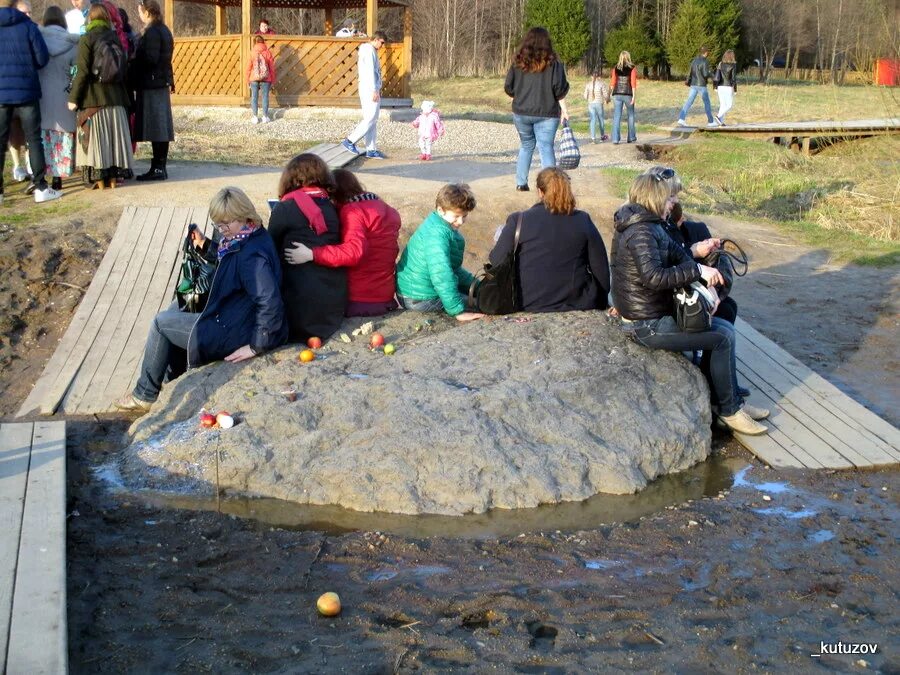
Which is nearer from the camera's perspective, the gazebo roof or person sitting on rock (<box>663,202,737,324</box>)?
person sitting on rock (<box>663,202,737,324</box>)

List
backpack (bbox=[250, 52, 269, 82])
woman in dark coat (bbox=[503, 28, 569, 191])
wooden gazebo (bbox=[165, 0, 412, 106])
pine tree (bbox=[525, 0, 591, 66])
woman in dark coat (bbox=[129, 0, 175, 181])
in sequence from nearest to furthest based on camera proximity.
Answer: woman in dark coat (bbox=[129, 0, 175, 181]) < woman in dark coat (bbox=[503, 28, 569, 191]) < backpack (bbox=[250, 52, 269, 82]) < wooden gazebo (bbox=[165, 0, 412, 106]) < pine tree (bbox=[525, 0, 591, 66])

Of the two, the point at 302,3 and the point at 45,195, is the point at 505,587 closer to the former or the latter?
the point at 45,195

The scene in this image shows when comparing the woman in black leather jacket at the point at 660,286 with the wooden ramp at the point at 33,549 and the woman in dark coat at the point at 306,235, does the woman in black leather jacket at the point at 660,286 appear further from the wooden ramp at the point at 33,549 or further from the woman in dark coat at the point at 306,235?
the wooden ramp at the point at 33,549

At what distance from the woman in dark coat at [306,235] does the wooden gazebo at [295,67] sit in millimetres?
15476

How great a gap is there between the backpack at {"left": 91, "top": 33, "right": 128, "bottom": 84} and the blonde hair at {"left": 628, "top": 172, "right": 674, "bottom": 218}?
630 centimetres

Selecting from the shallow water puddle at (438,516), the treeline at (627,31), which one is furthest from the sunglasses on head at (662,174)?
the treeline at (627,31)

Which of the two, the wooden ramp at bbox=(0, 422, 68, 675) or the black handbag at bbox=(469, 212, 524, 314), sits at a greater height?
the black handbag at bbox=(469, 212, 524, 314)

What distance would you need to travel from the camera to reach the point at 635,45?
129ft

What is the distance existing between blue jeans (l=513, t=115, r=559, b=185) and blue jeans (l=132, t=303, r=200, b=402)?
6.04 m

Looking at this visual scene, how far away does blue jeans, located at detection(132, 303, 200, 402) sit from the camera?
20.6 feet

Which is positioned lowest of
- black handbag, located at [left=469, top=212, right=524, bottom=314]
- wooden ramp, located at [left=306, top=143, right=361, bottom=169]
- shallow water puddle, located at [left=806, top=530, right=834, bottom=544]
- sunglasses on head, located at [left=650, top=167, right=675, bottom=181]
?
shallow water puddle, located at [left=806, top=530, right=834, bottom=544]

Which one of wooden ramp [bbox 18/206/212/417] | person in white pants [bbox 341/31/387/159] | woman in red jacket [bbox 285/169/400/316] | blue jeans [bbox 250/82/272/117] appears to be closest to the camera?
woman in red jacket [bbox 285/169/400/316]

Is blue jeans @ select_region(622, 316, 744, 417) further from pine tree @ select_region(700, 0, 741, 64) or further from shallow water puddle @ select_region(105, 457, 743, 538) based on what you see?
pine tree @ select_region(700, 0, 741, 64)

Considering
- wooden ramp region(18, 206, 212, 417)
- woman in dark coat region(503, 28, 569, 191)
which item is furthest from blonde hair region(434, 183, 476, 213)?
woman in dark coat region(503, 28, 569, 191)
